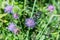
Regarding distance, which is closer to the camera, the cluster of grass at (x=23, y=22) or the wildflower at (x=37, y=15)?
the cluster of grass at (x=23, y=22)

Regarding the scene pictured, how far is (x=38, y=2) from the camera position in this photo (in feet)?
7.82

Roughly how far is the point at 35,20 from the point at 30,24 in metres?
0.09

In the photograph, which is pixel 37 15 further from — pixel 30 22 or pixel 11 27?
pixel 11 27

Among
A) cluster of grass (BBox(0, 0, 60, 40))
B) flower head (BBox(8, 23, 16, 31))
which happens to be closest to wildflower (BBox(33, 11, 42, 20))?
cluster of grass (BBox(0, 0, 60, 40))

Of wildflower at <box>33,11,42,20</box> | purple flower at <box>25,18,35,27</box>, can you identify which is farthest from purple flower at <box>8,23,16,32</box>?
wildflower at <box>33,11,42,20</box>

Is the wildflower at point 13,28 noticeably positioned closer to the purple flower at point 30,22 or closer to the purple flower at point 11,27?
the purple flower at point 11,27

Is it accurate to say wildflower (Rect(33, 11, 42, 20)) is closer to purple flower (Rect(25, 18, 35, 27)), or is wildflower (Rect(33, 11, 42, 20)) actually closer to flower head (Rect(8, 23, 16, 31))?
purple flower (Rect(25, 18, 35, 27))

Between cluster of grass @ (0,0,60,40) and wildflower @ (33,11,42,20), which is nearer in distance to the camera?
cluster of grass @ (0,0,60,40)

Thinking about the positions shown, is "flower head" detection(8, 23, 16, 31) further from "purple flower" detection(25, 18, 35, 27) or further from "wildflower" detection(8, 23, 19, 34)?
"purple flower" detection(25, 18, 35, 27)

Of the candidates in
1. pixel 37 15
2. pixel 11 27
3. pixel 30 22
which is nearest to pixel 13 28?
pixel 11 27

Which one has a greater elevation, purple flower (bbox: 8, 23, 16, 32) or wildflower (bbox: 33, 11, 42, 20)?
wildflower (bbox: 33, 11, 42, 20)

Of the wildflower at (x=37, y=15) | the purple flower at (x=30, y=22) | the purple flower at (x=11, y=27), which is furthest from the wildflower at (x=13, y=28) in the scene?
the wildflower at (x=37, y=15)

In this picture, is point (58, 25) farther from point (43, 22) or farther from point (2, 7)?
point (2, 7)

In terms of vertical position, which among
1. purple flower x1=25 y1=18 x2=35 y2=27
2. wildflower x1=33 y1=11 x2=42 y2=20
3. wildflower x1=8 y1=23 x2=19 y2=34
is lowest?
wildflower x1=8 y1=23 x2=19 y2=34
